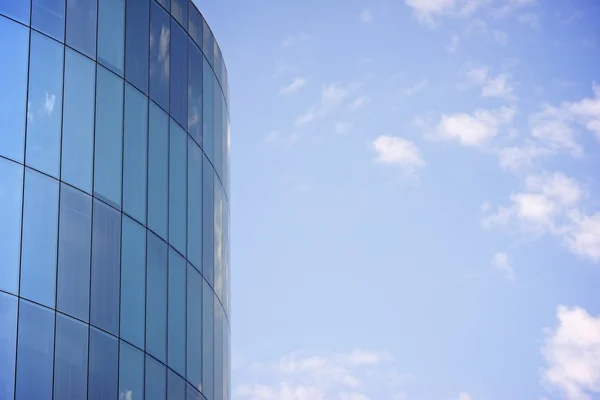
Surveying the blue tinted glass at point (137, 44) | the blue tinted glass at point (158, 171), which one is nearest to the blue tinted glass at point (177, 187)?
the blue tinted glass at point (158, 171)

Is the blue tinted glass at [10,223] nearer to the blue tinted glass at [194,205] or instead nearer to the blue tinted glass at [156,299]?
the blue tinted glass at [156,299]

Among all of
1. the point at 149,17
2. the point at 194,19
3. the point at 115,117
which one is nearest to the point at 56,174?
the point at 115,117

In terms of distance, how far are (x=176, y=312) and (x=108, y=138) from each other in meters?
7.29

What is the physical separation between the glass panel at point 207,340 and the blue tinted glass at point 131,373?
6285 mm

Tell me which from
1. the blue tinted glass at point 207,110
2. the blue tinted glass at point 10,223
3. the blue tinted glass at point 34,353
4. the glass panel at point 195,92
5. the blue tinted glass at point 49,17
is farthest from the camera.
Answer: the blue tinted glass at point 207,110

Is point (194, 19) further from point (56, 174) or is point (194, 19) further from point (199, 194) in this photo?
point (56, 174)

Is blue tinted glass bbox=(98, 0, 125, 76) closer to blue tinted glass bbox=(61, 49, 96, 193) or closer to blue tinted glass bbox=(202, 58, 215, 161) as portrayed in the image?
blue tinted glass bbox=(61, 49, 96, 193)

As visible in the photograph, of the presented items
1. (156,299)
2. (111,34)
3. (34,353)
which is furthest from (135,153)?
(34,353)

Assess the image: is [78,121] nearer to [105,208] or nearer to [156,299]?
[105,208]

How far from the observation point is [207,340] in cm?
4666

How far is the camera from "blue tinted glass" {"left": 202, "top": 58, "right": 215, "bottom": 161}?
4912cm

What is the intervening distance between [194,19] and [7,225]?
17292mm

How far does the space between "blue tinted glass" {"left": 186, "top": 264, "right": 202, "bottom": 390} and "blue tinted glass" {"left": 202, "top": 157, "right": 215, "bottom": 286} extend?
122cm

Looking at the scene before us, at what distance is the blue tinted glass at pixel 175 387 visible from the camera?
138 ft
